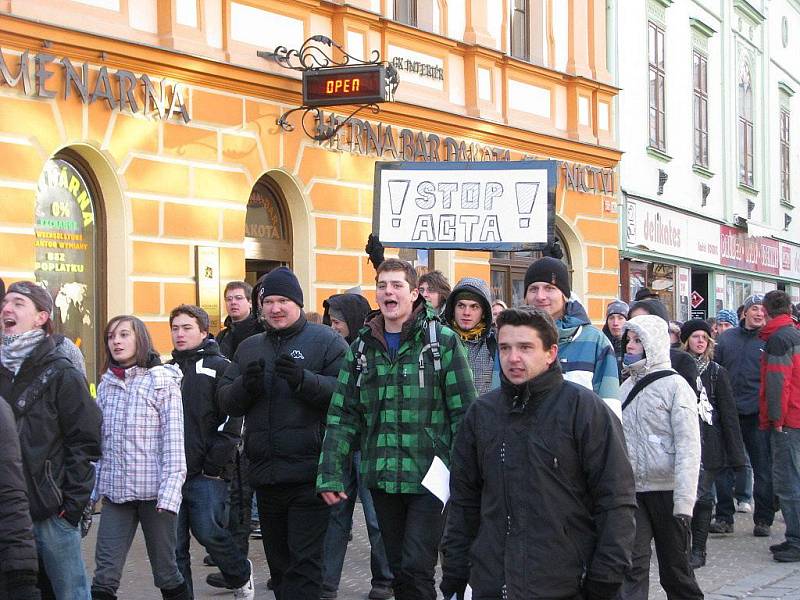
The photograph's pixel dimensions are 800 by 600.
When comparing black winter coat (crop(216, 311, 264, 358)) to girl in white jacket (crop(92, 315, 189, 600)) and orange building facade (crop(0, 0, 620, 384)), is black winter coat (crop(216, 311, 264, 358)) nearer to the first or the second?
orange building facade (crop(0, 0, 620, 384))

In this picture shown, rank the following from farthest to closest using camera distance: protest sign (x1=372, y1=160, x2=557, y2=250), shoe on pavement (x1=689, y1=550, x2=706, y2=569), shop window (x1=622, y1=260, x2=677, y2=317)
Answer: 1. shop window (x1=622, y1=260, x2=677, y2=317)
2. protest sign (x1=372, y1=160, x2=557, y2=250)
3. shoe on pavement (x1=689, y1=550, x2=706, y2=569)

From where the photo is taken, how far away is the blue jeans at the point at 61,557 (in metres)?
6.08

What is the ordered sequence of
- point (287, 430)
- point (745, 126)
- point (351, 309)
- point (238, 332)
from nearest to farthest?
point (287, 430)
point (351, 309)
point (238, 332)
point (745, 126)

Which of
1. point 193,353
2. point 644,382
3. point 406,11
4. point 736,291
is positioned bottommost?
point 644,382

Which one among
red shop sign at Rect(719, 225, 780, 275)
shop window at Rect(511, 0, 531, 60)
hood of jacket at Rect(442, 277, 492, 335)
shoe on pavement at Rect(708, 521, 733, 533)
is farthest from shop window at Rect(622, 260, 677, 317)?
hood of jacket at Rect(442, 277, 492, 335)

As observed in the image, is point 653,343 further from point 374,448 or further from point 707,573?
point 707,573

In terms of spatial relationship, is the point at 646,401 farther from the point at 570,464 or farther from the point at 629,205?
the point at 629,205

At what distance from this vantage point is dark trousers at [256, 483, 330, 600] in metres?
6.89

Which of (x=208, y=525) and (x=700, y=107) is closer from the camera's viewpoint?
(x=208, y=525)

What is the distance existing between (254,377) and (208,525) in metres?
1.46

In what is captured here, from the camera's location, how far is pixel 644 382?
23.9 ft

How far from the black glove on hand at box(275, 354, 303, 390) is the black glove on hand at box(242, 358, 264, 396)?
82 mm

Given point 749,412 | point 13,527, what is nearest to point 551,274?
point 13,527

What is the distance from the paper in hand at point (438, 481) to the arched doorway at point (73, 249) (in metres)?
6.38
